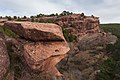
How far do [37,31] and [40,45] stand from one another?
3.87 ft

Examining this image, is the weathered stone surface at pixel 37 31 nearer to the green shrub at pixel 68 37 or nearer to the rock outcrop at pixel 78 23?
the green shrub at pixel 68 37

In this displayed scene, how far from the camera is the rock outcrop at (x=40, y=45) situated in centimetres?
2486

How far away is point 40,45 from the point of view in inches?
1007

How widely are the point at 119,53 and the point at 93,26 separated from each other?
28.6 meters

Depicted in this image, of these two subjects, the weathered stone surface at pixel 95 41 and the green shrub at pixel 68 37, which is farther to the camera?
the weathered stone surface at pixel 95 41

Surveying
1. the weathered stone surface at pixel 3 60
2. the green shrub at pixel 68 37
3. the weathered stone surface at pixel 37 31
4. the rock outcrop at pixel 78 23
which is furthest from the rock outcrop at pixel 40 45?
the rock outcrop at pixel 78 23

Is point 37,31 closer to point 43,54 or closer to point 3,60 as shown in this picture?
point 43,54

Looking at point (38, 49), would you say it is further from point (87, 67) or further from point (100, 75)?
point (87, 67)

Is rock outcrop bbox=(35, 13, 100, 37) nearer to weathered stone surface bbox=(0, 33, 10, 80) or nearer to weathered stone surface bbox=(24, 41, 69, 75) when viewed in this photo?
weathered stone surface bbox=(24, 41, 69, 75)

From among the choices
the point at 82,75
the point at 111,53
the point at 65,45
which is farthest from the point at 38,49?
the point at 111,53

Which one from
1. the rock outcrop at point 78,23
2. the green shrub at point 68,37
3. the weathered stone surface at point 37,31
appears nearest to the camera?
the weathered stone surface at point 37,31

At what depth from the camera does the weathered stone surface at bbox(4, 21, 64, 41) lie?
82.6ft

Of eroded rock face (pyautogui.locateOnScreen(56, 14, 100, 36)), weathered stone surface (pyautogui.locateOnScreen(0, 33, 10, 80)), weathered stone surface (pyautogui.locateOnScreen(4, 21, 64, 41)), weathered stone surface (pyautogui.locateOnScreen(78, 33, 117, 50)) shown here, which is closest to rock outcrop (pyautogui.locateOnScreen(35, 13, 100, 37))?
eroded rock face (pyautogui.locateOnScreen(56, 14, 100, 36))

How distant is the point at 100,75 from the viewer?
59000 millimetres
